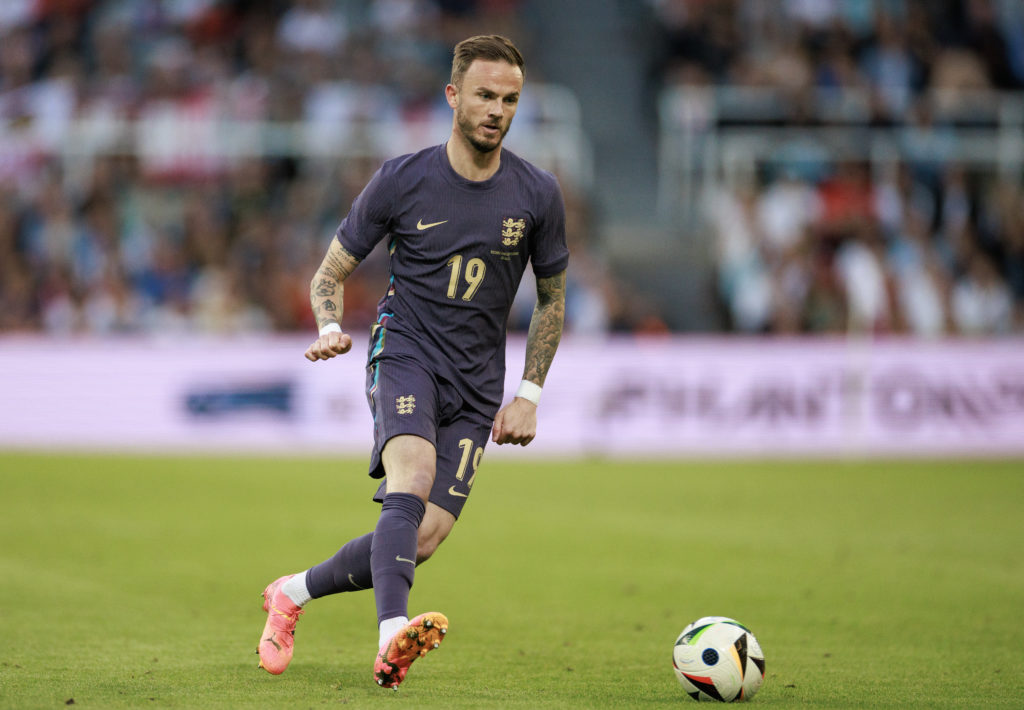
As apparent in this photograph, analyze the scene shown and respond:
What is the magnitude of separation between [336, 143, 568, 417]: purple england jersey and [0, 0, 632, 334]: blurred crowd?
1246 cm

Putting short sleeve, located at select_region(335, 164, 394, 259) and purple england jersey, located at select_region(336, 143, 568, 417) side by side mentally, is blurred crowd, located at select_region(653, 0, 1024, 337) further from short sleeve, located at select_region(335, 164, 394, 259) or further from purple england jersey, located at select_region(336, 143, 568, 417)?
short sleeve, located at select_region(335, 164, 394, 259)

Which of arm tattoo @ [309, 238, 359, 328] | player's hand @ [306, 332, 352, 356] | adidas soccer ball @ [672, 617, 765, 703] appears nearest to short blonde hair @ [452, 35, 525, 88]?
arm tattoo @ [309, 238, 359, 328]

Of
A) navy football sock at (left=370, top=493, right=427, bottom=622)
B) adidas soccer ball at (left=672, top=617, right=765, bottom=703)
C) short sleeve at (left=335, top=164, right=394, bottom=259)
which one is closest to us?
navy football sock at (left=370, top=493, right=427, bottom=622)

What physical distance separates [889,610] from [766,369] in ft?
32.4

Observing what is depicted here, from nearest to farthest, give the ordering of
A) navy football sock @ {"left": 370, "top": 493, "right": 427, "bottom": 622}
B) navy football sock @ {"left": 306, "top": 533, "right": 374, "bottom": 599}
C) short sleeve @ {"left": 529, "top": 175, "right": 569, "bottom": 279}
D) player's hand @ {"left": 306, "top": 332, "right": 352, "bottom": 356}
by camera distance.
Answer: navy football sock @ {"left": 370, "top": 493, "right": 427, "bottom": 622} → player's hand @ {"left": 306, "top": 332, "right": 352, "bottom": 356} → navy football sock @ {"left": 306, "top": 533, "right": 374, "bottom": 599} → short sleeve @ {"left": 529, "top": 175, "right": 569, "bottom": 279}

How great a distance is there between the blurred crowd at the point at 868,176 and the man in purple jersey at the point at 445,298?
13.4 meters

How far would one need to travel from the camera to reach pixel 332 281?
5.80m

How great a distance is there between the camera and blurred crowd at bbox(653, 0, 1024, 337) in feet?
63.3

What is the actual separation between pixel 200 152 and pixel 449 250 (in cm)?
1529

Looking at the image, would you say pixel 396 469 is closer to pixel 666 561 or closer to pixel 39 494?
pixel 666 561

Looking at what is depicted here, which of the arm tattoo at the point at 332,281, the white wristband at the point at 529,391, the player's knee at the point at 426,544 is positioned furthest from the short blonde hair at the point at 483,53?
the player's knee at the point at 426,544

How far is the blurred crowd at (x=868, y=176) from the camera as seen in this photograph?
19.3 meters

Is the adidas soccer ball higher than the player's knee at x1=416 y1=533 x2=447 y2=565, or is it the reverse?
the player's knee at x1=416 y1=533 x2=447 y2=565

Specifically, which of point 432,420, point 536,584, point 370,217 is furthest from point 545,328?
point 536,584
